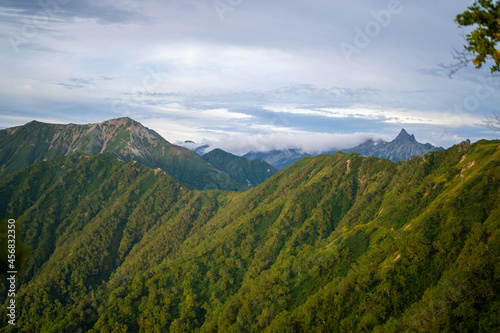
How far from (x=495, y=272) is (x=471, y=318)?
23.2 m

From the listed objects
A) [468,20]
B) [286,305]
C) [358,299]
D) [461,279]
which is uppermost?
[468,20]

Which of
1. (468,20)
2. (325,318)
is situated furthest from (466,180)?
(468,20)

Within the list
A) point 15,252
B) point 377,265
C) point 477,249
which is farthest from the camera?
point 377,265

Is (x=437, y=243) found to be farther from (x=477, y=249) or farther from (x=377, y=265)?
(x=377, y=265)

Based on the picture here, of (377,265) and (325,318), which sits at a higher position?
(377,265)

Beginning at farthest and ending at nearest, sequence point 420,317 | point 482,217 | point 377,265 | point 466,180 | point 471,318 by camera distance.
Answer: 1. point 466,180
2. point 377,265
3. point 482,217
4. point 420,317
5. point 471,318

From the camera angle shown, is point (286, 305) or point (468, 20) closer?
point (468, 20)

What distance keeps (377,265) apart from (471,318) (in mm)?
58949

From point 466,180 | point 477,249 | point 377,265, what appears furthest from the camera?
point 466,180

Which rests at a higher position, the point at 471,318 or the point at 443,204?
the point at 443,204

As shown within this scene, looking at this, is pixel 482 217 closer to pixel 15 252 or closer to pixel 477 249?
pixel 477 249

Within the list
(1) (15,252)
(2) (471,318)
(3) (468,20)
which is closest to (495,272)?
(2) (471,318)

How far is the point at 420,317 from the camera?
127m

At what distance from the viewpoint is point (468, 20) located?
30.1 m
